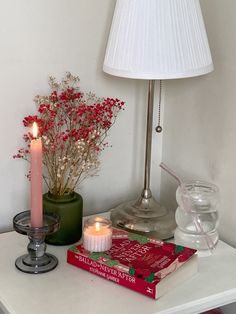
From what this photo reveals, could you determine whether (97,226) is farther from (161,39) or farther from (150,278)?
(161,39)

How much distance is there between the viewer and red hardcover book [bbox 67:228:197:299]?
3.39 ft

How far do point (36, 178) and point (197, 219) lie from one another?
374 millimetres

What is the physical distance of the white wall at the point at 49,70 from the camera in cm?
126


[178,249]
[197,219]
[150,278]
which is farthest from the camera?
[197,219]

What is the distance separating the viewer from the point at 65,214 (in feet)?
4.02

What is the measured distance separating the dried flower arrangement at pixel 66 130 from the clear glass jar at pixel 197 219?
0.23 m

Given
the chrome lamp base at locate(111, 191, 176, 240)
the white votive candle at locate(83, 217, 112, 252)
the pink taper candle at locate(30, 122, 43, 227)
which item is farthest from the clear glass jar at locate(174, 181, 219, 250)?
the pink taper candle at locate(30, 122, 43, 227)

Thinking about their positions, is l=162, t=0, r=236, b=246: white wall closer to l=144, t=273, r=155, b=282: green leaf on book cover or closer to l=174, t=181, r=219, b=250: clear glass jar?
l=174, t=181, r=219, b=250: clear glass jar

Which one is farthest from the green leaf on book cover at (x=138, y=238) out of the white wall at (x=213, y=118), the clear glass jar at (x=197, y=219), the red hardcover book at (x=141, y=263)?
the white wall at (x=213, y=118)

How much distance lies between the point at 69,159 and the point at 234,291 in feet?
1.45

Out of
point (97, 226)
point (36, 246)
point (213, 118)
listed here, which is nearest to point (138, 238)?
point (97, 226)

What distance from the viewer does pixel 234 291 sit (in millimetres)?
1085

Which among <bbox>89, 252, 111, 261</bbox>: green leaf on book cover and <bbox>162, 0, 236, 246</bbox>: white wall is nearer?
<bbox>89, 252, 111, 261</bbox>: green leaf on book cover

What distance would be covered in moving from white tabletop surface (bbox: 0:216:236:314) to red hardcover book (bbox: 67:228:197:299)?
0.01 meters
